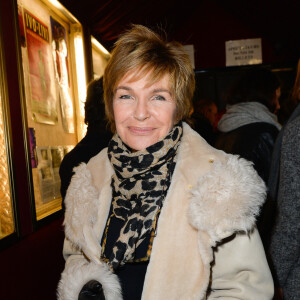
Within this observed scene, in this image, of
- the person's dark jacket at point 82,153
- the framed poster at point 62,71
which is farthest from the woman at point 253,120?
the framed poster at point 62,71

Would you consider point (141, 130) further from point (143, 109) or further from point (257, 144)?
point (257, 144)

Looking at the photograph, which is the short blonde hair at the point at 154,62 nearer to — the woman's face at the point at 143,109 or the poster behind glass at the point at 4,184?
the woman's face at the point at 143,109

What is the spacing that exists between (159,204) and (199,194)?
0.61ft

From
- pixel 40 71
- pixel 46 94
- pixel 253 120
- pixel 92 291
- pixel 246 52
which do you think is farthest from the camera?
pixel 246 52

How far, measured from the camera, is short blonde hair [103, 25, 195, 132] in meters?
1.26

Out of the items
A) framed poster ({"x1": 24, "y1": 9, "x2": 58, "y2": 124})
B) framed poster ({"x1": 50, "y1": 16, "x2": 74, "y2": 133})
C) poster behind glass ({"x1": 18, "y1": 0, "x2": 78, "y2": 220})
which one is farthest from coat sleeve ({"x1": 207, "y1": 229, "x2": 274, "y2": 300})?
framed poster ({"x1": 50, "y1": 16, "x2": 74, "y2": 133})

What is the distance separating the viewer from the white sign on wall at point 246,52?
634cm

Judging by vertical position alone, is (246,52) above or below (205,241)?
above

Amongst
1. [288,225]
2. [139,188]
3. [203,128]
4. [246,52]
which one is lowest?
[288,225]

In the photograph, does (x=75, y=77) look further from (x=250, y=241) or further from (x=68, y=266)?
(x=250, y=241)

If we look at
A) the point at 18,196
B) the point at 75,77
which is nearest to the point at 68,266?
the point at 18,196

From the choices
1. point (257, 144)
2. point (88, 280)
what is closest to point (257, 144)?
point (257, 144)

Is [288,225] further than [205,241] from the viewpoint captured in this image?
Yes

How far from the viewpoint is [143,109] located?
125 centimetres
